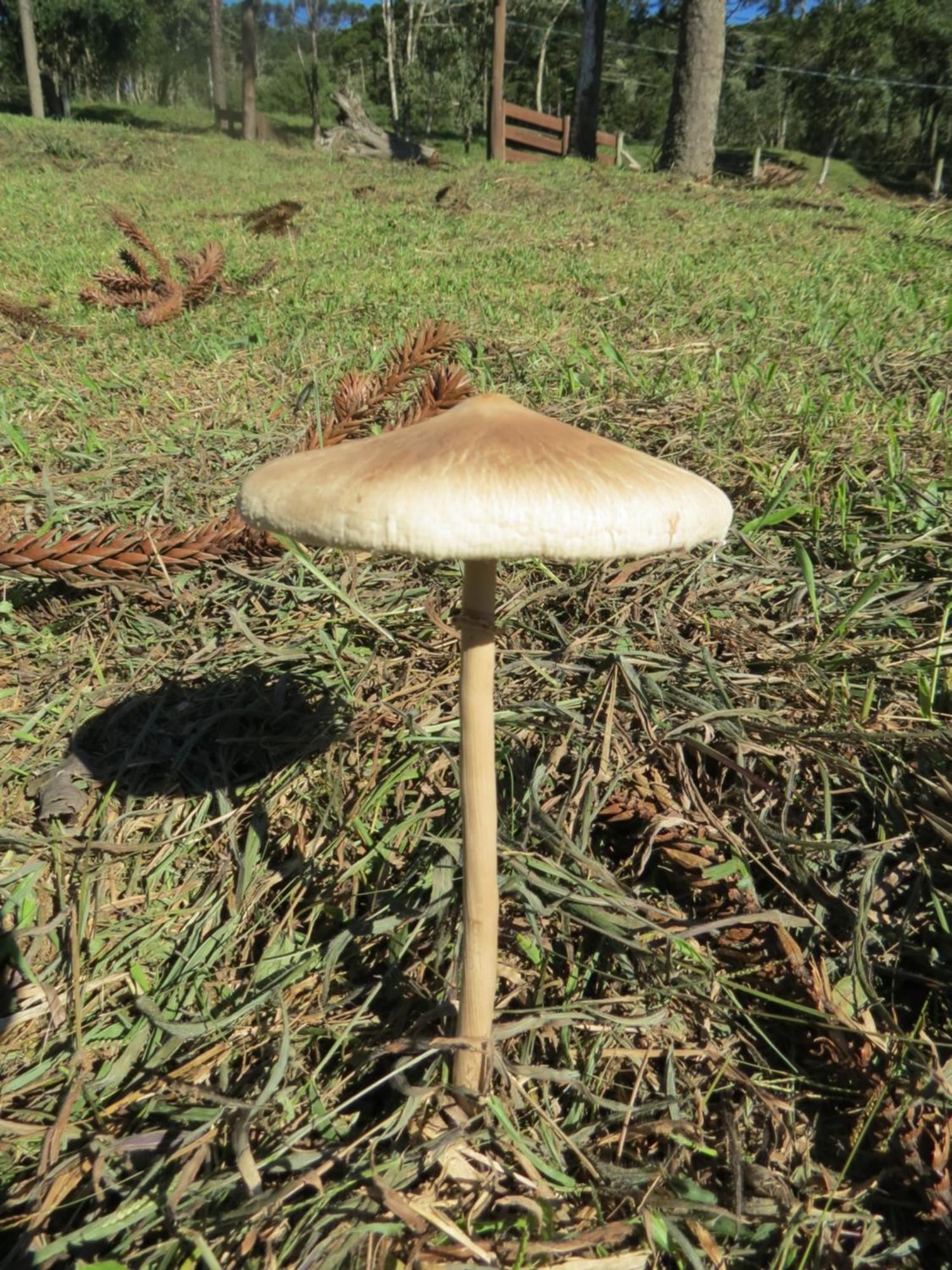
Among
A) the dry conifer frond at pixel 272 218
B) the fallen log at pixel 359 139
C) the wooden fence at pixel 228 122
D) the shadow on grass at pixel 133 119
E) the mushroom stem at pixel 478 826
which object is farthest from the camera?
the wooden fence at pixel 228 122

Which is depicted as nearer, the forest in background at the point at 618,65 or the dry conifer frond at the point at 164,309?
the dry conifer frond at the point at 164,309

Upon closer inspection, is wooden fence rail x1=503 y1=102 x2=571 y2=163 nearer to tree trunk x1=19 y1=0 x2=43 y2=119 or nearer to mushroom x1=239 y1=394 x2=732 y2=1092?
mushroom x1=239 y1=394 x2=732 y2=1092

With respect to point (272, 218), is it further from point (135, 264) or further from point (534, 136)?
point (534, 136)

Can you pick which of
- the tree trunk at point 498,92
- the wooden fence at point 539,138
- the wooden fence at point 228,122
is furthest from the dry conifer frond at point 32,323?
the wooden fence at point 228,122

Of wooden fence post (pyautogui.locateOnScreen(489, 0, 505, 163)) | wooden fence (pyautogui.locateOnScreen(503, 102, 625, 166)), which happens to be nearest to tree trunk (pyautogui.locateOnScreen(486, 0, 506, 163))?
wooden fence post (pyautogui.locateOnScreen(489, 0, 505, 163))

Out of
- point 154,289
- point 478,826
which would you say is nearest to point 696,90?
point 154,289

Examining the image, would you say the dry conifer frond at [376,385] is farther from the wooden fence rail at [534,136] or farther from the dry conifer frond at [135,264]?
the wooden fence rail at [534,136]
